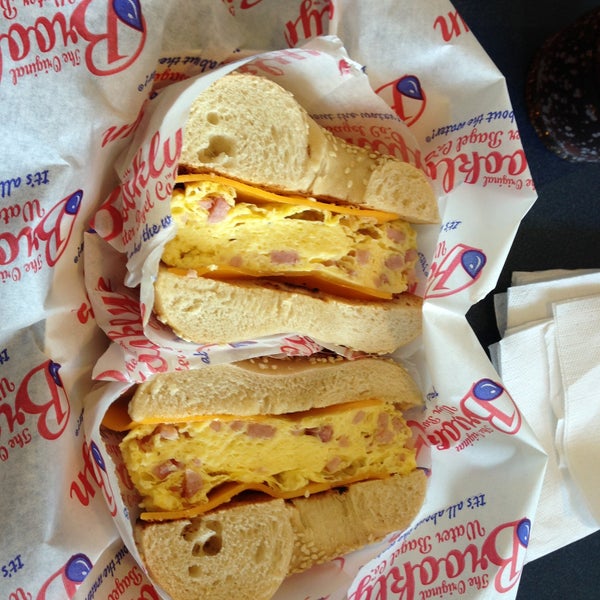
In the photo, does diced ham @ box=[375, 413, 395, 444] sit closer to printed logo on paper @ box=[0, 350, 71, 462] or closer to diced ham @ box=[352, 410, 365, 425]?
diced ham @ box=[352, 410, 365, 425]

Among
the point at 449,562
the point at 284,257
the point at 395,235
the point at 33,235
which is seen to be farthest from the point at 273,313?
the point at 449,562

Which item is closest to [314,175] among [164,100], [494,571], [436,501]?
[164,100]

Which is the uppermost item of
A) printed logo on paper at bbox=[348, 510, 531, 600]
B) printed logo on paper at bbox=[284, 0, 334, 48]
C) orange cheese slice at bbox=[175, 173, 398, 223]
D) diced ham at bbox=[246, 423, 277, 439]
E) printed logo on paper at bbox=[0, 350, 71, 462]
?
printed logo on paper at bbox=[284, 0, 334, 48]

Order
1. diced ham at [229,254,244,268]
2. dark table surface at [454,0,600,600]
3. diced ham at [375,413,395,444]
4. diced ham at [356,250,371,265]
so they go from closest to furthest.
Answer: diced ham at [229,254,244,268] < diced ham at [356,250,371,265] < diced ham at [375,413,395,444] < dark table surface at [454,0,600,600]

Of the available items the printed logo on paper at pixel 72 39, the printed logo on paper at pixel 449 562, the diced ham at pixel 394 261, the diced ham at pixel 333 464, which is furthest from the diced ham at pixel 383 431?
the printed logo on paper at pixel 72 39

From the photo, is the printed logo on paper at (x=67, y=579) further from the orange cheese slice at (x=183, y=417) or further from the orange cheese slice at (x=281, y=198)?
the orange cheese slice at (x=281, y=198)

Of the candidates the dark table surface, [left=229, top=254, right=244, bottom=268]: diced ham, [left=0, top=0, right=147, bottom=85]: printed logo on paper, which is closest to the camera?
[left=0, top=0, right=147, bottom=85]: printed logo on paper

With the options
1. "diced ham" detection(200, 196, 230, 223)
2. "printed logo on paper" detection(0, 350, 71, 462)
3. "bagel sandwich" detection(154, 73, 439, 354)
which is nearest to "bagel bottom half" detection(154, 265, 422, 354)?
"bagel sandwich" detection(154, 73, 439, 354)
